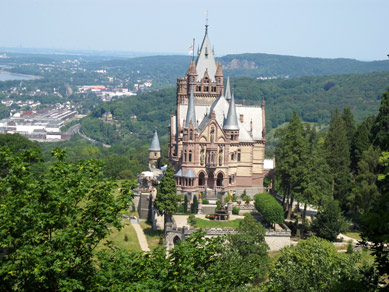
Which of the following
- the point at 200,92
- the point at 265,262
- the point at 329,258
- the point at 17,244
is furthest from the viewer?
the point at 200,92

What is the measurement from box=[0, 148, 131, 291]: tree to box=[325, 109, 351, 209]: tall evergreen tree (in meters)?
51.3

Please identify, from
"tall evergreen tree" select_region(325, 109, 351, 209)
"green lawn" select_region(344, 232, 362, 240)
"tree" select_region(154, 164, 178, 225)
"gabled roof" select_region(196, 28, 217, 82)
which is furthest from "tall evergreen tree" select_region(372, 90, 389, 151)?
"tree" select_region(154, 164, 178, 225)

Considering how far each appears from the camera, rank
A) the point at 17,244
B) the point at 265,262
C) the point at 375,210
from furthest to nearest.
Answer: the point at 265,262 → the point at 17,244 → the point at 375,210

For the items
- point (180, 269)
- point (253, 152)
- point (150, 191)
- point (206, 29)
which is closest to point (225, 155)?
point (253, 152)

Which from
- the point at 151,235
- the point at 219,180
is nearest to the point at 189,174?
the point at 219,180

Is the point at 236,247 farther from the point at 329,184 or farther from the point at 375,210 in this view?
the point at 375,210

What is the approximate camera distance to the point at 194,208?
263ft

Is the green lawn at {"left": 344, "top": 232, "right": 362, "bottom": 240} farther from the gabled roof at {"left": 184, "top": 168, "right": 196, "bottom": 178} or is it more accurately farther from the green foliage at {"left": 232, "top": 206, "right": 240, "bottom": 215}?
the gabled roof at {"left": 184, "top": 168, "right": 196, "bottom": 178}

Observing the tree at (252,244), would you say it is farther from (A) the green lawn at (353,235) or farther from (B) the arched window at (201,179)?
(B) the arched window at (201,179)

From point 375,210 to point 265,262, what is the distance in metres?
35.9

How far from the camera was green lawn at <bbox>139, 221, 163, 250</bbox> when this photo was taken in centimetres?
7504

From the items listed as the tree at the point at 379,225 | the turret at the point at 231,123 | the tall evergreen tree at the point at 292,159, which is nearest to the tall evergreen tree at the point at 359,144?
the tall evergreen tree at the point at 292,159

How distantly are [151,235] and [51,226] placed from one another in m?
47.7

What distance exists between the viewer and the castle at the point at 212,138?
85375 millimetres
